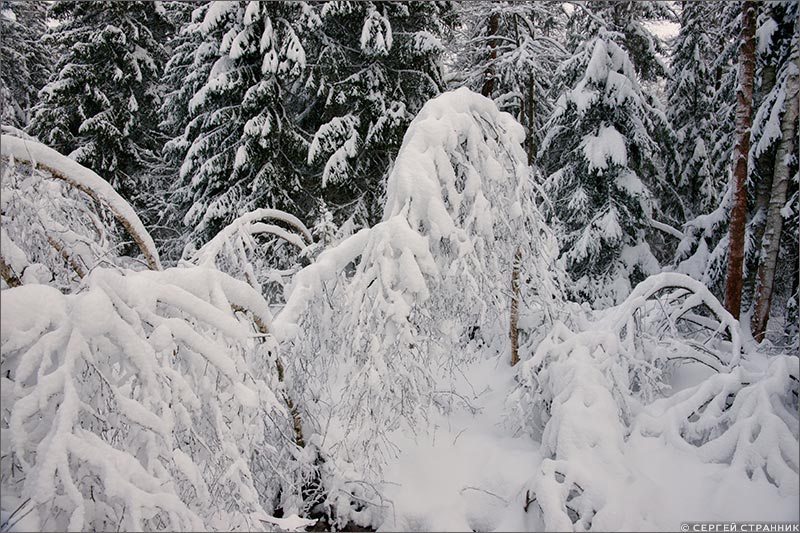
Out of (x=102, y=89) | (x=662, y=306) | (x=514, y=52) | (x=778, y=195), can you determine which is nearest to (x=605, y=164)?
(x=778, y=195)

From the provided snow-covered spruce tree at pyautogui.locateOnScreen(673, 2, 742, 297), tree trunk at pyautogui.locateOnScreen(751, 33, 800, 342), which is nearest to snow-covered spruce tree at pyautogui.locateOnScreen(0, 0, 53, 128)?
snow-covered spruce tree at pyautogui.locateOnScreen(673, 2, 742, 297)

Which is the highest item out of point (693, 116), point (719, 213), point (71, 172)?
point (71, 172)

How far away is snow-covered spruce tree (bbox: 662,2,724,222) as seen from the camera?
1259 centimetres

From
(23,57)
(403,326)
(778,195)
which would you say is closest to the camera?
(403,326)

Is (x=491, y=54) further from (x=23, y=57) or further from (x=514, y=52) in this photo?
(x=23, y=57)

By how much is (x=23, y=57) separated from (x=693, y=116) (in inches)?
848

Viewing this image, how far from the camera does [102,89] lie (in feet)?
41.3

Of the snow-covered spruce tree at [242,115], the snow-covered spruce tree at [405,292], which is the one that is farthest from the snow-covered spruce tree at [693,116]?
the snow-covered spruce tree at [405,292]

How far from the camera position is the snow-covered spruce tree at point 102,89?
38.7 feet

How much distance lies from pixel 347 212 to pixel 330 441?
7.03 m

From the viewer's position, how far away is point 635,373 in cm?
461

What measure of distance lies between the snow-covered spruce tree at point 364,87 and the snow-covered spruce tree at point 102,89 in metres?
5.70

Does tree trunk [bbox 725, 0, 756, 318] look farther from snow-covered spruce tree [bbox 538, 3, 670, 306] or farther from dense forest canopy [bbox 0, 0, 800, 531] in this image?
snow-covered spruce tree [bbox 538, 3, 670, 306]

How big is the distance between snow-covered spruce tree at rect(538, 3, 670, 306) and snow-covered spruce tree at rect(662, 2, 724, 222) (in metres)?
3.32
